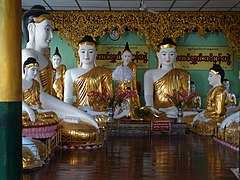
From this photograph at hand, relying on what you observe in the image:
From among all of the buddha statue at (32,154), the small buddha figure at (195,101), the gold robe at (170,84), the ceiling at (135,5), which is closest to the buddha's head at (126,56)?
the gold robe at (170,84)

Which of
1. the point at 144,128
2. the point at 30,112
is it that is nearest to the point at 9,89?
the point at 30,112

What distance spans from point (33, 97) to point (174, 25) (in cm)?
491

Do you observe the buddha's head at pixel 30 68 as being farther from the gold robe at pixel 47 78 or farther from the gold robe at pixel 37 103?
the gold robe at pixel 47 78

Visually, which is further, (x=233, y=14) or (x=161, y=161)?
(x=233, y=14)

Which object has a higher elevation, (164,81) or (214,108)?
(164,81)

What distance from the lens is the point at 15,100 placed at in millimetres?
2506

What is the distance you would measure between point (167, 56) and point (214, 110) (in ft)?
6.15

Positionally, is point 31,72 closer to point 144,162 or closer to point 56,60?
point 144,162

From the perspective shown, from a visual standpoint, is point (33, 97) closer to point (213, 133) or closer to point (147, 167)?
point (147, 167)

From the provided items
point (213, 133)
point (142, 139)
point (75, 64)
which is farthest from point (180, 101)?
point (75, 64)

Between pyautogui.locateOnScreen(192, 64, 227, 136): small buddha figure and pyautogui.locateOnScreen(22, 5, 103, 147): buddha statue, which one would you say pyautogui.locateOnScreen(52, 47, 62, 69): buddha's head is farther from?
pyautogui.locateOnScreen(192, 64, 227, 136): small buddha figure

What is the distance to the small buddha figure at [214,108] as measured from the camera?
6.32 m

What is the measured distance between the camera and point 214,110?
643 centimetres

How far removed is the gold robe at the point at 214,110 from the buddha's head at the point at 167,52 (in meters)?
1.68
